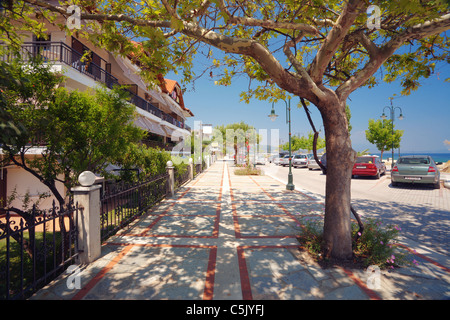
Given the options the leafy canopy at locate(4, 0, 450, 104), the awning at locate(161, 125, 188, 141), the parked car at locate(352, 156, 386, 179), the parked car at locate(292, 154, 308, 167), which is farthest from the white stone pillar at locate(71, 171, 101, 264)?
the parked car at locate(292, 154, 308, 167)

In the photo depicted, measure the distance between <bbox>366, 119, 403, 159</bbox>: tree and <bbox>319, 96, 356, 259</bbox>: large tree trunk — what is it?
31.9 m

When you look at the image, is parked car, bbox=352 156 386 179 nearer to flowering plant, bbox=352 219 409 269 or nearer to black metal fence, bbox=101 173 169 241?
flowering plant, bbox=352 219 409 269

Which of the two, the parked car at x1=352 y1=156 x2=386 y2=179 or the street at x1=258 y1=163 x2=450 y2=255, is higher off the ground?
the parked car at x1=352 y1=156 x2=386 y2=179

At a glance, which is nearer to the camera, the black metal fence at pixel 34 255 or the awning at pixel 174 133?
the black metal fence at pixel 34 255

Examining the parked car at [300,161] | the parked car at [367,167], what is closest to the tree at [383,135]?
the parked car at [300,161]

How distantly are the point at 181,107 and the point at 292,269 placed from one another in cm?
3229

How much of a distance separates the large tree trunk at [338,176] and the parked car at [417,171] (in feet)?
34.4

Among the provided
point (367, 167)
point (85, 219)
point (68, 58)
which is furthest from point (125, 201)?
point (367, 167)

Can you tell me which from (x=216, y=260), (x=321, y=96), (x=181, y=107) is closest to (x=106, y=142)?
(x=216, y=260)

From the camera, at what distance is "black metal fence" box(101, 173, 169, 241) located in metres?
4.54

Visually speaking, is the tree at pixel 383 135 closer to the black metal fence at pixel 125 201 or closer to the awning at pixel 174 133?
the awning at pixel 174 133

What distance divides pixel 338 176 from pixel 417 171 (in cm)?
1086

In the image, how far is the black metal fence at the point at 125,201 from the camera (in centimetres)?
454

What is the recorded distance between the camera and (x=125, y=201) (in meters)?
5.92
